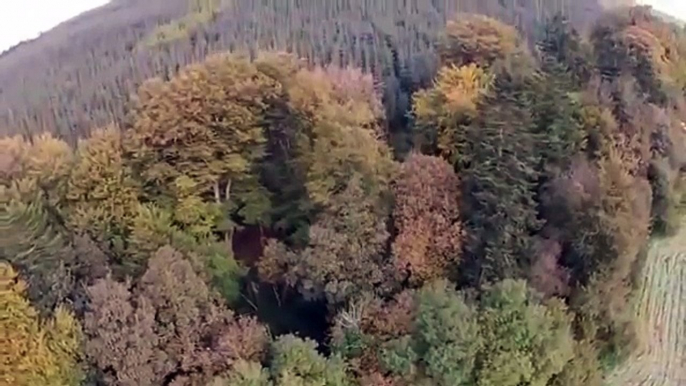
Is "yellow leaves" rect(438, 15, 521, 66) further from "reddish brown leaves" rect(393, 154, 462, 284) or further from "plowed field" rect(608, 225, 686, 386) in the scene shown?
"plowed field" rect(608, 225, 686, 386)

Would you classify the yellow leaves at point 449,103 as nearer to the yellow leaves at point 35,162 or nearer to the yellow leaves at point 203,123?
the yellow leaves at point 203,123

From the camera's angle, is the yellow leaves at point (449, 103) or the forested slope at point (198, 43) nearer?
the yellow leaves at point (449, 103)

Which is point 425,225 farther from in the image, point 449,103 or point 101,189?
point 101,189

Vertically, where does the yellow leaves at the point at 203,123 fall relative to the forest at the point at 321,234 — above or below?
above

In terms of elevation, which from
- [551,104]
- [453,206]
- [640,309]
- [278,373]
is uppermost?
[551,104]

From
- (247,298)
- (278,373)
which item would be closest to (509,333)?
(278,373)

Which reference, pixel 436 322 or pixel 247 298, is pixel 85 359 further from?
pixel 436 322

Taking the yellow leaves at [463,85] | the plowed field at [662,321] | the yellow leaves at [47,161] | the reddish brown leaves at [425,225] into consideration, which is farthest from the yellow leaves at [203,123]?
the plowed field at [662,321]
